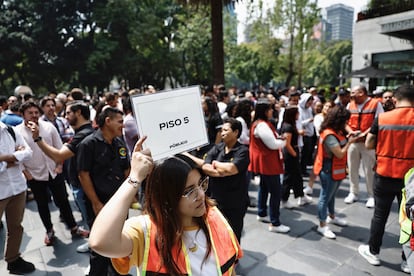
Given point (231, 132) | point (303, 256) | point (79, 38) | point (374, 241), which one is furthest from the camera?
point (79, 38)

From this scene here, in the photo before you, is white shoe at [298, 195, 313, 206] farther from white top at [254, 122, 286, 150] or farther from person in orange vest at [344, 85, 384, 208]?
white top at [254, 122, 286, 150]

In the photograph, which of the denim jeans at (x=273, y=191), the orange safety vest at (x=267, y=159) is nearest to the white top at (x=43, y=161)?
the orange safety vest at (x=267, y=159)

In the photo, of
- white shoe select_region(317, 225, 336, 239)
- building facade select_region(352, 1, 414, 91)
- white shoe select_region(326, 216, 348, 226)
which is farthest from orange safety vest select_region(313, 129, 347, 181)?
building facade select_region(352, 1, 414, 91)

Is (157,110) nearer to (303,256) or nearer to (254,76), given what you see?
(303,256)

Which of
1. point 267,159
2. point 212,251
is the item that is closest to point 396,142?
point 267,159

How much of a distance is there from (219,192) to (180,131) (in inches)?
62.0

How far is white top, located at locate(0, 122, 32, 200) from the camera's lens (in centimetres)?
300

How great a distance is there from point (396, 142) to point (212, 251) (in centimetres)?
265

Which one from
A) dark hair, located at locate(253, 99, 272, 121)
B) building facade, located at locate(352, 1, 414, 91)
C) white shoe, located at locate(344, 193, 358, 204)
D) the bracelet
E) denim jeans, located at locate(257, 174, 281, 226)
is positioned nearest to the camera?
the bracelet

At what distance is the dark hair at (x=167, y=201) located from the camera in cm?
133

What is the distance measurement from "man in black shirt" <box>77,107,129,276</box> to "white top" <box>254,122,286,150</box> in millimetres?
1800

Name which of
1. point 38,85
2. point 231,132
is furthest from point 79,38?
point 231,132

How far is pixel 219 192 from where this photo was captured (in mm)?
2990

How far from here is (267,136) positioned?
3764mm
